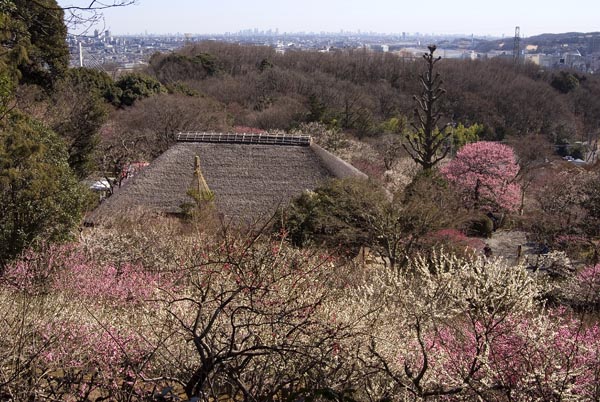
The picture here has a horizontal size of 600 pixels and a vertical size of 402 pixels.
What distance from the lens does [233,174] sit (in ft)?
47.9

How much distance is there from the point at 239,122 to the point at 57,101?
35.6 feet

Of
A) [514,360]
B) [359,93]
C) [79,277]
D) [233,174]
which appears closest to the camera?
[514,360]

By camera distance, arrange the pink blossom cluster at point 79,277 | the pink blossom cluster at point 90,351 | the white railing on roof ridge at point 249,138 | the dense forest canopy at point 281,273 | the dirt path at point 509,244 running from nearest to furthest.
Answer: the dense forest canopy at point 281,273, the pink blossom cluster at point 90,351, the pink blossom cluster at point 79,277, the dirt path at point 509,244, the white railing on roof ridge at point 249,138

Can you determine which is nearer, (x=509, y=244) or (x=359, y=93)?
(x=509, y=244)

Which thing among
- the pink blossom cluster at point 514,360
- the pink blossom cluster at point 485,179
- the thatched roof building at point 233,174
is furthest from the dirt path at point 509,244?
the pink blossom cluster at point 514,360

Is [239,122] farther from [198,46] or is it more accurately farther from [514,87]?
[198,46]

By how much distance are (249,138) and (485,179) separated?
7705 millimetres

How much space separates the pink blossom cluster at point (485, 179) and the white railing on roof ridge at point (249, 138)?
5817 mm

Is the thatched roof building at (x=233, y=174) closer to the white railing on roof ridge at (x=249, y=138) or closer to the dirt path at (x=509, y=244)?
the white railing on roof ridge at (x=249, y=138)

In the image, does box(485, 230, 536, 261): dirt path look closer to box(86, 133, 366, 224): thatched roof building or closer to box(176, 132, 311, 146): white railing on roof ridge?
box(86, 133, 366, 224): thatched roof building

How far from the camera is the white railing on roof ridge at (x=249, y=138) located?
15414mm

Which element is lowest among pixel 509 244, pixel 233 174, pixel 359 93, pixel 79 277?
pixel 509 244

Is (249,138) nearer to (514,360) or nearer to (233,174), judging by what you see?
(233,174)

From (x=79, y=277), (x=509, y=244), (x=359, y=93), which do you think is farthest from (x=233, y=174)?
(x=359, y=93)
